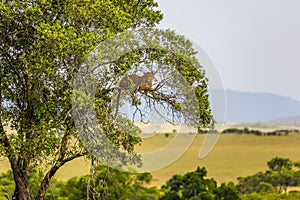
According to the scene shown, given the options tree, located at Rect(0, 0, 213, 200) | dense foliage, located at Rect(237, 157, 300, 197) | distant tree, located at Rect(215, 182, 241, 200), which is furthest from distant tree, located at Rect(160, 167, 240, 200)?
tree, located at Rect(0, 0, 213, 200)

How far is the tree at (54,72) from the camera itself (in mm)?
9500

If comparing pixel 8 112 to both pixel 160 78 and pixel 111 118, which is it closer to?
pixel 111 118

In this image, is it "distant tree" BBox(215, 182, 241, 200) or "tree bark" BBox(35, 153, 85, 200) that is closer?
"tree bark" BBox(35, 153, 85, 200)

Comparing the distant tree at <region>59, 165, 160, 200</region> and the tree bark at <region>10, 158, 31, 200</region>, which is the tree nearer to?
the tree bark at <region>10, 158, 31, 200</region>

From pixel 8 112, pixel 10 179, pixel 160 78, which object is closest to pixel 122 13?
pixel 160 78

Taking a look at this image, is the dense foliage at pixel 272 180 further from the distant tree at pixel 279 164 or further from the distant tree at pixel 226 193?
the distant tree at pixel 226 193

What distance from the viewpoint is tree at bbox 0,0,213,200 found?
9.50 metres

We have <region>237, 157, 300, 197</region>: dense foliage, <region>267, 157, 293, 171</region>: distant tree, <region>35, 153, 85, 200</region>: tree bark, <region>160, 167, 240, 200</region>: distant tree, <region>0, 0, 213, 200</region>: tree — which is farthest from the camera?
<region>267, 157, 293, 171</region>: distant tree

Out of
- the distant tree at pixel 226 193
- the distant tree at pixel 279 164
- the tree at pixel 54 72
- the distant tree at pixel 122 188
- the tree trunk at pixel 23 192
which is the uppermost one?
the tree at pixel 54 72

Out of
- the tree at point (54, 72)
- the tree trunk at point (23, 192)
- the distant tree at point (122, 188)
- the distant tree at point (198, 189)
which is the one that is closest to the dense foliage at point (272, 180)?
the distant tree at point (198, 189)

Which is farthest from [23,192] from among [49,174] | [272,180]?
[272,180]

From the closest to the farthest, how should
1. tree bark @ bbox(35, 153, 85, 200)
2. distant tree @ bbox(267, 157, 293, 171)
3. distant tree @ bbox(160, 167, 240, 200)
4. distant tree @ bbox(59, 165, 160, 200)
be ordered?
tree bark @ bbox(35, 153, 85, 200), distant tree @ bbox(59, 165, 160, 200), distant tree @ bbox(160, 167, 240, 200), distant tree @ bbox(267, 157, 293, 171)

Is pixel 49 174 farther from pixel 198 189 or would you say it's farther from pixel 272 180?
pixel 272 180

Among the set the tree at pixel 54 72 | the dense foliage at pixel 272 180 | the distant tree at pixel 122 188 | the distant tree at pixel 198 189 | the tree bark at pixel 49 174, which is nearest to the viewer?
the tree at pixel 54 72
